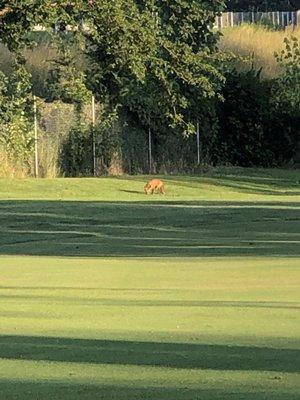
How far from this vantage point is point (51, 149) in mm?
40375

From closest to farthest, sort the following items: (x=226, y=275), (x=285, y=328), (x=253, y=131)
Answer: (x=285, y=328) < (x=226, y=275) < (x=253, y=131)

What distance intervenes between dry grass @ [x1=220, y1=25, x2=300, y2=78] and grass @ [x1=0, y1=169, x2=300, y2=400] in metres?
33.2

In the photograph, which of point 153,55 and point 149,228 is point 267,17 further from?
point 149,228

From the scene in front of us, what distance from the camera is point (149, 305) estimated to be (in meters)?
11.3

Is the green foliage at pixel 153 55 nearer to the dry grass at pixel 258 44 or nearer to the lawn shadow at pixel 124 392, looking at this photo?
the dry grass at pixel 258 44

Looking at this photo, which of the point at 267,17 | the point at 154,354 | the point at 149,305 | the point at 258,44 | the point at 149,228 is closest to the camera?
the point at 154,354

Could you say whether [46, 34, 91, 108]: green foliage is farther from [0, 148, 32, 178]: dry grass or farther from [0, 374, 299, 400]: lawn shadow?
[0, 374, 299, 400]: lawn shadow

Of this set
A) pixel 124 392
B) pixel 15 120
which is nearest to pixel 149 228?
pixel 124 392

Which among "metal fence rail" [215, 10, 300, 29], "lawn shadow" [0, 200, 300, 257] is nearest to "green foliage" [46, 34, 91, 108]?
"lawn shadow" [0, 200, 300, 257]

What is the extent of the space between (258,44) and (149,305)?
52.3m

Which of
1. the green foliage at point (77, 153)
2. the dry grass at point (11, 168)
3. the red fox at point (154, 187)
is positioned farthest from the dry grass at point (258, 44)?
the red fox at point (154, 187)

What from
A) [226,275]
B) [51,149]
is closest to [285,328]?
[226,275]

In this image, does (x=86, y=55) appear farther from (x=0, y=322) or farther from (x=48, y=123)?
(x=0, y=322)

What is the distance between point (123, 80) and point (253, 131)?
8344 mm
